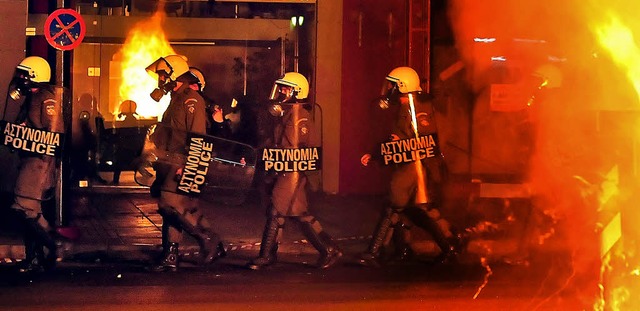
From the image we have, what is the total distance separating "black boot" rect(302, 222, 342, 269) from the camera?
10.7 metres

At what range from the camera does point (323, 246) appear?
10.7m

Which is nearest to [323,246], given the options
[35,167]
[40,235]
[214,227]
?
[40,235]

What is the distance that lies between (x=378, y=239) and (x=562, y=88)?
2892mm

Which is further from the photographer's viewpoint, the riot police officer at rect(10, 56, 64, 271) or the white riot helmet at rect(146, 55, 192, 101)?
the white riot helmet at rect(146, 55, 192, 101)

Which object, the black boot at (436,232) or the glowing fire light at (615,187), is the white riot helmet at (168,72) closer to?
the black boot at (436,232)

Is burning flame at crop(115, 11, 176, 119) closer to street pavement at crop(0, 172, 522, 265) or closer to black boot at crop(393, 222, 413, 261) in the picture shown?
street pavement at crop(0, 172, 522, 265)

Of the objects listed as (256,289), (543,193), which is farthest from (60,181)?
(543,193)

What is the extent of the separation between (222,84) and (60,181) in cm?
445

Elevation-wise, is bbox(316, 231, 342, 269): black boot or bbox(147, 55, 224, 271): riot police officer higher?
bbox(147, 55, 224, 271): riot police officer

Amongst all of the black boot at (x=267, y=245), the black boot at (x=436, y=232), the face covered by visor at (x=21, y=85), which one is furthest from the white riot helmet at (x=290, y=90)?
the face covered by visor at (x=21, y=85)

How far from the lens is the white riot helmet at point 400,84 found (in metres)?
10.9

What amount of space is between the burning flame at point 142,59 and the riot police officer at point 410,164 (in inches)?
222

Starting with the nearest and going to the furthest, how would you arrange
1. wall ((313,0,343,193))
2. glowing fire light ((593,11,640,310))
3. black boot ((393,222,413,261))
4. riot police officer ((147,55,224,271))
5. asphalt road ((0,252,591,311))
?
1. glowing fire light ((593,11,640,310))
2. asphalt road ((0,252,591,311))
3. riot police officer ((147,55,224,271))
4. black boot ((393,222,413,261))
5. wall ((313,0,343,193))

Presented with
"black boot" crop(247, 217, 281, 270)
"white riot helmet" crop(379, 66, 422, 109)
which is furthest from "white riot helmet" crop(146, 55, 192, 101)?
"white riot helmet" crop(379, 66, 422, 109)
